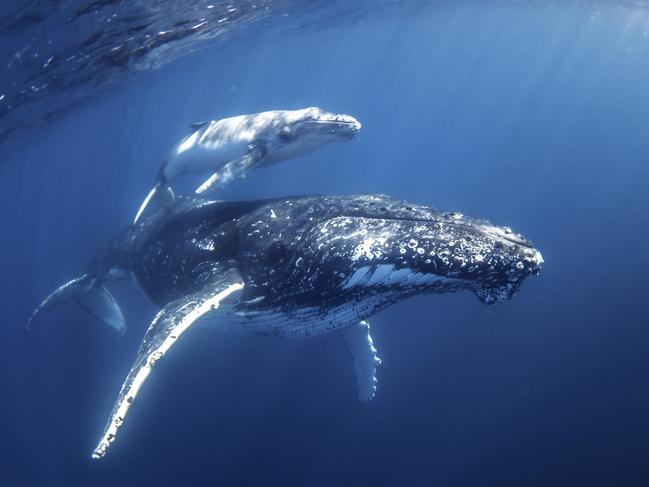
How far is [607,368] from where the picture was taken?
20672 mm

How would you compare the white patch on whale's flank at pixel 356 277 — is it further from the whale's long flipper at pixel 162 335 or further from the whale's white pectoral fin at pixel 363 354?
the whale's white pectoral fin at pixel 363 354

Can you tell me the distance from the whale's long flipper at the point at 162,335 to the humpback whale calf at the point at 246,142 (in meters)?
5.60

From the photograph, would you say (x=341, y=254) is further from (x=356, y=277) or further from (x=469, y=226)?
(x=469, y=226)

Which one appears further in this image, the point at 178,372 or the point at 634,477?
the point at 178,372

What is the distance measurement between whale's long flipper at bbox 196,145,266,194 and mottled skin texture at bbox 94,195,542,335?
10.0ft

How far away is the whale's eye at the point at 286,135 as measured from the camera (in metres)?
12.7

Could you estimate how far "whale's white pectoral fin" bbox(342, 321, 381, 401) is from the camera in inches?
441

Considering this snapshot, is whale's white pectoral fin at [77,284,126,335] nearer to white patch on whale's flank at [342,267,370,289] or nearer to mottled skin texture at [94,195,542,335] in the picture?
mottled skin texture at [94,195,542,335]

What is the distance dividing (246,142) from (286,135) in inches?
52.2

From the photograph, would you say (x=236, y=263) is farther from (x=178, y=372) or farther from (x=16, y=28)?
(x=178, y=372)

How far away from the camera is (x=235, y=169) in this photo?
40.7 ft

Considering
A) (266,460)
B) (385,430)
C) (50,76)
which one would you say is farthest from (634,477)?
(50,76)

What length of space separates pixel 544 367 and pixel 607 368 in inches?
103

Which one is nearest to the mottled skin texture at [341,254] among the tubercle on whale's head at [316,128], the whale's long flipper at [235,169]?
the whale's long flipper at [235,169]
